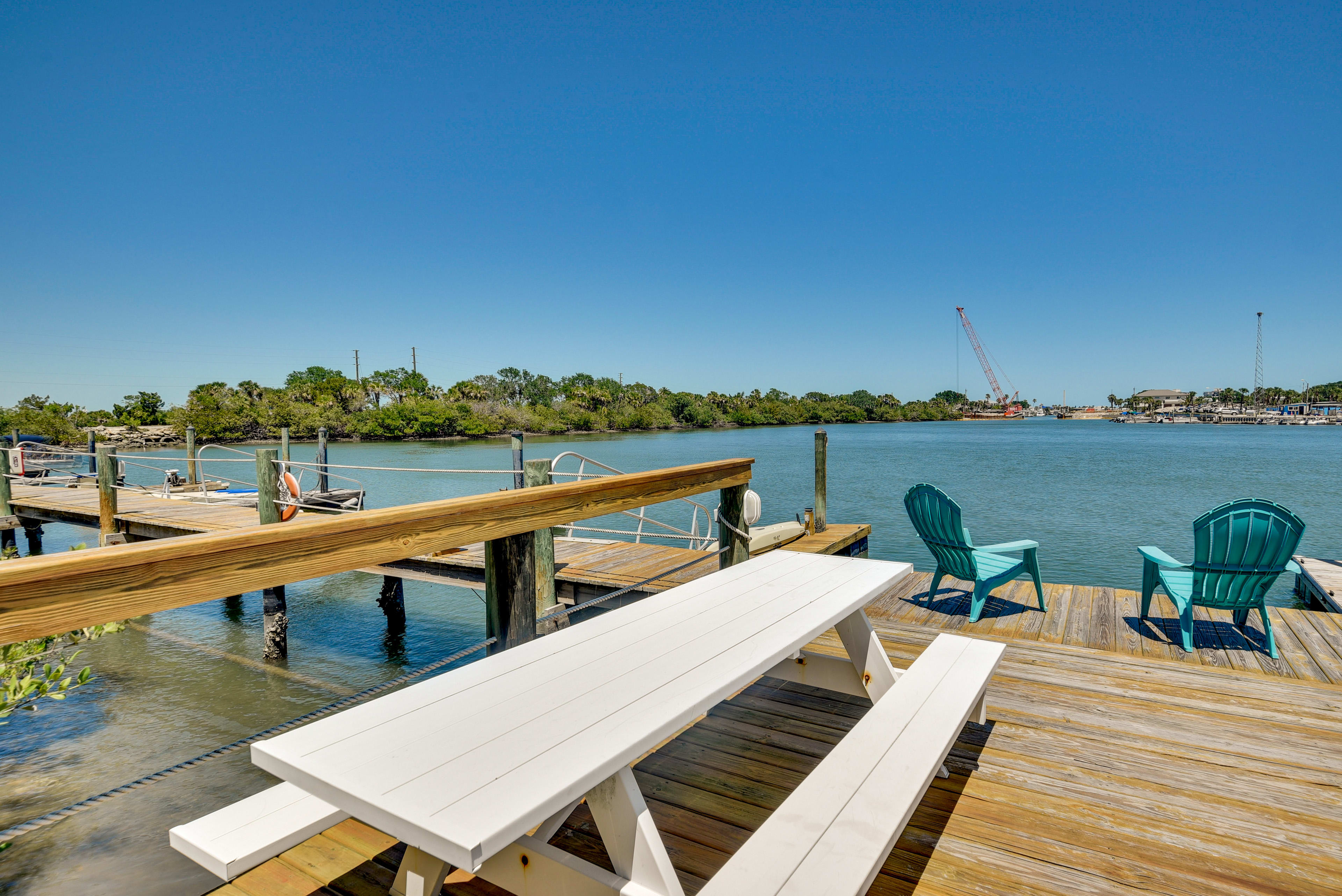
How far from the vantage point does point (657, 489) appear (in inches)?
110

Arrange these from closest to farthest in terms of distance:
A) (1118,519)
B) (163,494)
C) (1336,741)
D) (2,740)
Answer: (1336,741), (2,740), (163,494), (1118,519)

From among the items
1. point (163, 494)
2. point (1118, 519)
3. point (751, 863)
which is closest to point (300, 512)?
point (163, 494)

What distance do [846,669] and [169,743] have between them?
602 centimetres

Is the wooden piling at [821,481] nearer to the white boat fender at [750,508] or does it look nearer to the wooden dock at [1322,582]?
the white boat fender at [750,508]

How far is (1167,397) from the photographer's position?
5438 inches

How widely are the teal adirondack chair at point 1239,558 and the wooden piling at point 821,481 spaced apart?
12.6ft

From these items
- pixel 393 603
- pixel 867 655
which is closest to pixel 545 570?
pixel 867 655

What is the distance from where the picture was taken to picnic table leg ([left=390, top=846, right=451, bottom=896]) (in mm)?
1311

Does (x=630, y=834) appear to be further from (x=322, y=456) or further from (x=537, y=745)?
(x=322, y=456)

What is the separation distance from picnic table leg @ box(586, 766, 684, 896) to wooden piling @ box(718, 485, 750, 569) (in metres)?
2.23

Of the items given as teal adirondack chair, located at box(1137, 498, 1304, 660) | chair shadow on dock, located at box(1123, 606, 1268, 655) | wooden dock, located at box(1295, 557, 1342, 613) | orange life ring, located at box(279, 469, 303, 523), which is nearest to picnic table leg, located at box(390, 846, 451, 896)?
teal adirondack chair, located at box(1137, 498, 1304, 660)

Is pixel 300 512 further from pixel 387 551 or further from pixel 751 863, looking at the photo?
pixel 751 863

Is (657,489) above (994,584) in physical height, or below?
above

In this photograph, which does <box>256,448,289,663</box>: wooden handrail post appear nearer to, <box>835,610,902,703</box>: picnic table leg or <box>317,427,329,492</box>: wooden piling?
<box>317,427,329,492</box>: wooden piling
